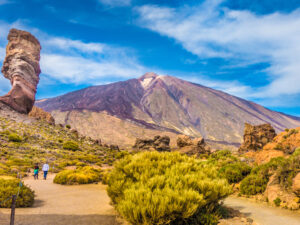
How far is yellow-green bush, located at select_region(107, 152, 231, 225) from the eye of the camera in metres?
4.96

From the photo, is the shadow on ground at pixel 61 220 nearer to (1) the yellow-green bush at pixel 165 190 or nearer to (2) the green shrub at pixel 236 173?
(1) the yellow-green bush at pixel 165 190

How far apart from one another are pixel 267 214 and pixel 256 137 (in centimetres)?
3264

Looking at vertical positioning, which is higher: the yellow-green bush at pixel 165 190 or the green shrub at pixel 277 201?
the yellow-green bush at pixel 165 190

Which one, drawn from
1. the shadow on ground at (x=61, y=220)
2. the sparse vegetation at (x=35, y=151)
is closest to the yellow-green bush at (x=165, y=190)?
the shadow on ground at (x=61, y=220)

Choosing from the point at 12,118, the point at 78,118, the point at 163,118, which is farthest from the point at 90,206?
the point at 163,118

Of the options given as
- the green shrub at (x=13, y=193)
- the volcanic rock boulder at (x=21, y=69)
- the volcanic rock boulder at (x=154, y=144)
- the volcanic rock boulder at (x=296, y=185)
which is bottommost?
the green shrub at (x=13, y=193)

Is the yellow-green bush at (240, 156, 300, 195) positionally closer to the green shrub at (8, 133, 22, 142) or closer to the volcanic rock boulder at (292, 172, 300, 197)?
the volcanic rock boulder at (292, 172, 300, 197)

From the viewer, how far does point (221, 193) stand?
20.8ft

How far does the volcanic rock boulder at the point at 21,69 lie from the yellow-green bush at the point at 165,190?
4894 centimetres

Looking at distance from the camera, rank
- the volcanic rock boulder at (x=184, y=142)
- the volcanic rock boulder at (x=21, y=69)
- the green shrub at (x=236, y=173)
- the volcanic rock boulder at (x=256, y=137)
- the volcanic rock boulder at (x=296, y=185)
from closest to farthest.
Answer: the volcanic rock boulder at (x=296, y=185), the green shrub at (x=236, y=173), the volcanic rock boulder at (x=256, y=137), the volcanic rock boulder at (x=184, y=142), the volcanic rock boulder at (x=21, y=69)

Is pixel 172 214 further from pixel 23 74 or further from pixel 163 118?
pixel 163 118

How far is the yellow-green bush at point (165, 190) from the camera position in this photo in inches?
195

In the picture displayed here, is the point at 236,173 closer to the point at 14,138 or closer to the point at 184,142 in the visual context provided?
the point at 184,142

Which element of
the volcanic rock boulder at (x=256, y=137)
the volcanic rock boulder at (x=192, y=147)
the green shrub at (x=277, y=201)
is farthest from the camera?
the volcanic rock boulder at (x=192, y=147)
